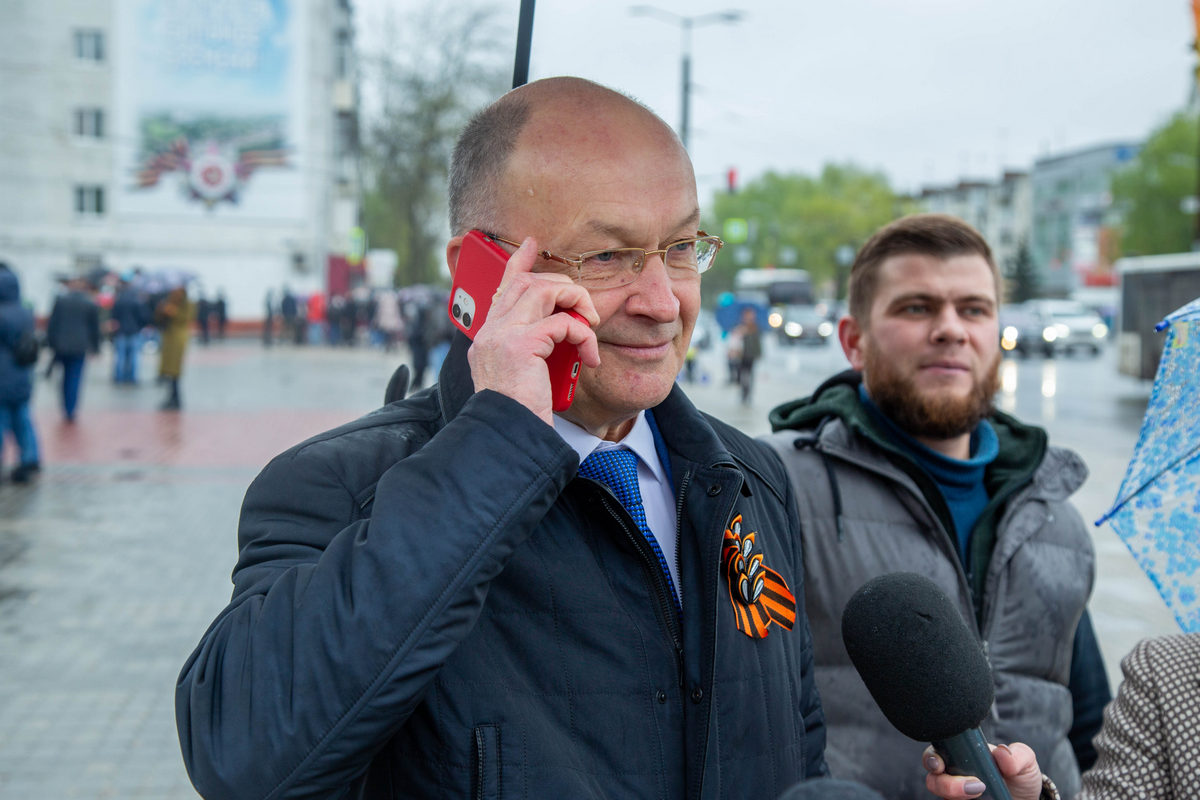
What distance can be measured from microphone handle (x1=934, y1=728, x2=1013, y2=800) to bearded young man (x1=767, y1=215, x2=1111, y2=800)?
3.60 ft

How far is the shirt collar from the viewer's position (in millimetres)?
1896

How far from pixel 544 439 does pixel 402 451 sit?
1.00ft

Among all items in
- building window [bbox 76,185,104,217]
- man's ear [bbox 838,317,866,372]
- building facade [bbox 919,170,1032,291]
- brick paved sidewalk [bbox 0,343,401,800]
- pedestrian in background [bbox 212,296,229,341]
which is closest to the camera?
man's ear [bbox 838,317,866,372]

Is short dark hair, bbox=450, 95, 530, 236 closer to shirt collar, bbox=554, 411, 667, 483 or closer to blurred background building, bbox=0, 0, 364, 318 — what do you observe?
shirt collar, bbox=554, 411, 667, 483

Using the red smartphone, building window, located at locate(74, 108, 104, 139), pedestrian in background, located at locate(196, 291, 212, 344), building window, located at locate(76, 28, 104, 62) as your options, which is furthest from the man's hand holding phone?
building window, located at locate(76, 28, 104, 62)

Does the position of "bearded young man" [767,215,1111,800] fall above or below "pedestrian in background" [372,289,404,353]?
above

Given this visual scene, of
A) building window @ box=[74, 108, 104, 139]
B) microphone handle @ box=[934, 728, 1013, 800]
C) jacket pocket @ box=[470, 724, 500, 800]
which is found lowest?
jacket pocket @ box=[470, 724, 500, 800]

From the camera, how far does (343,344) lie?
40.5 m

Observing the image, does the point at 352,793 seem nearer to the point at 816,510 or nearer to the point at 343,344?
the point at 816,510

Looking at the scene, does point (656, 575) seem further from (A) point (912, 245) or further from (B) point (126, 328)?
(B) point (126, 328)

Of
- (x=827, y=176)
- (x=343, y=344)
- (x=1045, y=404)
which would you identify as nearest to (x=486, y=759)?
(x=1045, y=404)

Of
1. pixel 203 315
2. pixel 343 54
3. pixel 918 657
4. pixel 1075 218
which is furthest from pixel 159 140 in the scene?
pixel 1075 218

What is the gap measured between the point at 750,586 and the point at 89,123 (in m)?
46.4

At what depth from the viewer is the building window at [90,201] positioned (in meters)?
42.6
